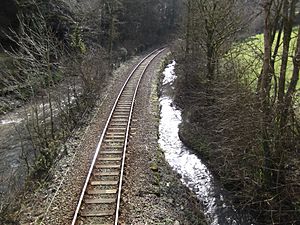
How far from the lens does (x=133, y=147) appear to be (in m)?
13.1

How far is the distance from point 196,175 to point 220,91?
11.8ft

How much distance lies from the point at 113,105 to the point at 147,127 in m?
3.87

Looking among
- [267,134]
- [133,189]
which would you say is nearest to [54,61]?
[133,189]

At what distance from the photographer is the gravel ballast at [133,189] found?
8.84 metres

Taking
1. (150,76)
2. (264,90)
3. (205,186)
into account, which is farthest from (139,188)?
(150,76)

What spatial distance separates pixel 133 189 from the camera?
393 inches

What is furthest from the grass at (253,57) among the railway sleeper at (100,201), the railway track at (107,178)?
the railway sleeper at (100,201)

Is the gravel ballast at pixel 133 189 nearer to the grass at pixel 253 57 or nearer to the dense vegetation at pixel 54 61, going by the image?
the dense vegetation at pixel 54 61

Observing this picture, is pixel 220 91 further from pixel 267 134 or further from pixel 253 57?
pixel 267 134

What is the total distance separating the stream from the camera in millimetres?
9797

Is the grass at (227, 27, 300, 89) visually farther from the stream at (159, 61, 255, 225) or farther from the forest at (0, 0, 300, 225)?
the stream at (159, 61, 255, 225)

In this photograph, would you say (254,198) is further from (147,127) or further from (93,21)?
(93,21)

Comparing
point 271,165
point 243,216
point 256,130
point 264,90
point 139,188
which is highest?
point 264,90

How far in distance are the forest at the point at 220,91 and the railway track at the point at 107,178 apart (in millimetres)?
1933
